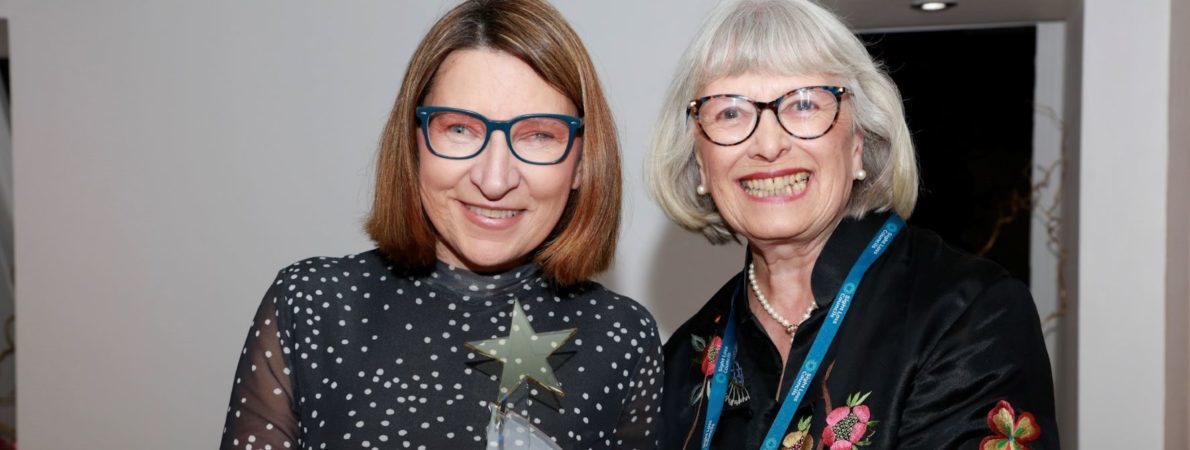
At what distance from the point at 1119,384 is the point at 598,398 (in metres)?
2.13

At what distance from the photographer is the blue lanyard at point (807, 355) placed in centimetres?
181

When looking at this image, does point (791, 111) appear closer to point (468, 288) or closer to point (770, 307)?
point (770, 307)

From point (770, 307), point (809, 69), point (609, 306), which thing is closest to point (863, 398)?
point (770, 307)

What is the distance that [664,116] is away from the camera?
2.11 meters

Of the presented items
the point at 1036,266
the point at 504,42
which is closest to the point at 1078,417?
the point at 1036,266

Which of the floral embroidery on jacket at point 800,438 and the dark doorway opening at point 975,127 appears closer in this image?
the floral embroidery on jacket at point 800,438

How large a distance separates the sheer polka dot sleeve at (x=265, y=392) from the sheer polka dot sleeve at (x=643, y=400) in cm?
52

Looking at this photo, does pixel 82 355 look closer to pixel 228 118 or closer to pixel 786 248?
pixel 228 118

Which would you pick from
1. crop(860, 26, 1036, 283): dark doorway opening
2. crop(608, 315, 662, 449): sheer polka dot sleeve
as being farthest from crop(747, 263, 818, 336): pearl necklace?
crop(860, 26, 1036, 283): dark doorway opening

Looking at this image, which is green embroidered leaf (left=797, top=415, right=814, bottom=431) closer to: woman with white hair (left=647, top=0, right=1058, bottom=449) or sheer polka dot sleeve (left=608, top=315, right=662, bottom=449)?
woman with white hair (left=647, top=0, right=1058, bottom=449)

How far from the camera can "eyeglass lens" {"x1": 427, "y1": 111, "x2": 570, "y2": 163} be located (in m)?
1.62

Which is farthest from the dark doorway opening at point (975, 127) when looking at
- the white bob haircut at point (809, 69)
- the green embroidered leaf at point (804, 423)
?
the green embroidered leaf at point (804, 423)

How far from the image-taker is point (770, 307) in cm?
203

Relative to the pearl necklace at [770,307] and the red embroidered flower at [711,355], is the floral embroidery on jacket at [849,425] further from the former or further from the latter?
the red embroidered flower at [711,355]
